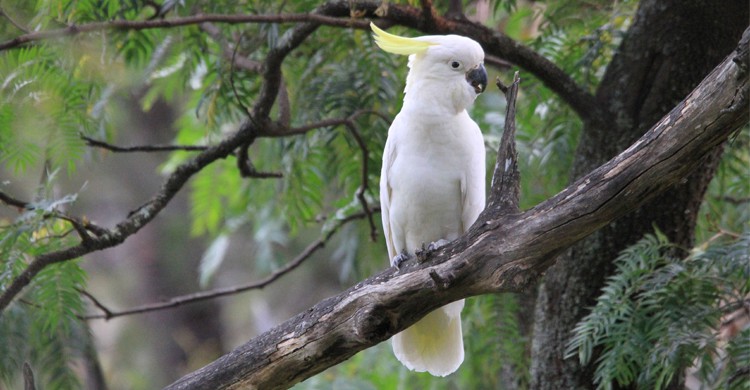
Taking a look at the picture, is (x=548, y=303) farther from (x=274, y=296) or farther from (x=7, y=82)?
(x=274, y=296)

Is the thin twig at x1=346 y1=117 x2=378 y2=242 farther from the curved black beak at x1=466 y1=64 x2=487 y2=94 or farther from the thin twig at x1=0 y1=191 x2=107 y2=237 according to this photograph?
the thin twig at x1=0 y1=191 x2=107 y2=237

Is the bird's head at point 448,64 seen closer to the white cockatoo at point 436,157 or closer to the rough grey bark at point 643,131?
the white cockatoo at point 436,157

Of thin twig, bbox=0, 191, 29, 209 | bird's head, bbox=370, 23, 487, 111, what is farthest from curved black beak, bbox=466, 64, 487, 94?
thin twig, bbox=0, 191, 29, 209

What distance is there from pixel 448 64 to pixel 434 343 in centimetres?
104

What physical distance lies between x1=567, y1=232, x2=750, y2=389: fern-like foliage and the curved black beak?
0.80 meters

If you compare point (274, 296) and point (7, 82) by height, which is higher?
point (274, 296)

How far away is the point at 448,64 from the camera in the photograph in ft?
9.47

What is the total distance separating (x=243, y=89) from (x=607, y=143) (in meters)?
1.60

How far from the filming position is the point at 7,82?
2.80m

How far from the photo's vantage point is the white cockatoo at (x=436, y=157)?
9.44 ft

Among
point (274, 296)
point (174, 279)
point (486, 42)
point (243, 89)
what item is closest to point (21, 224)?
point (243, 89)

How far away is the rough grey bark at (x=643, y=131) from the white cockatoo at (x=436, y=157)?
0.45 meters

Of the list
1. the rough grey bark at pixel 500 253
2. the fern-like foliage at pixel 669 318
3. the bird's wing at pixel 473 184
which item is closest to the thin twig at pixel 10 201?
the rough grey bark at pixel 500 253

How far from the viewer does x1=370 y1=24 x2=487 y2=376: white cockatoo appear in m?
2.88
